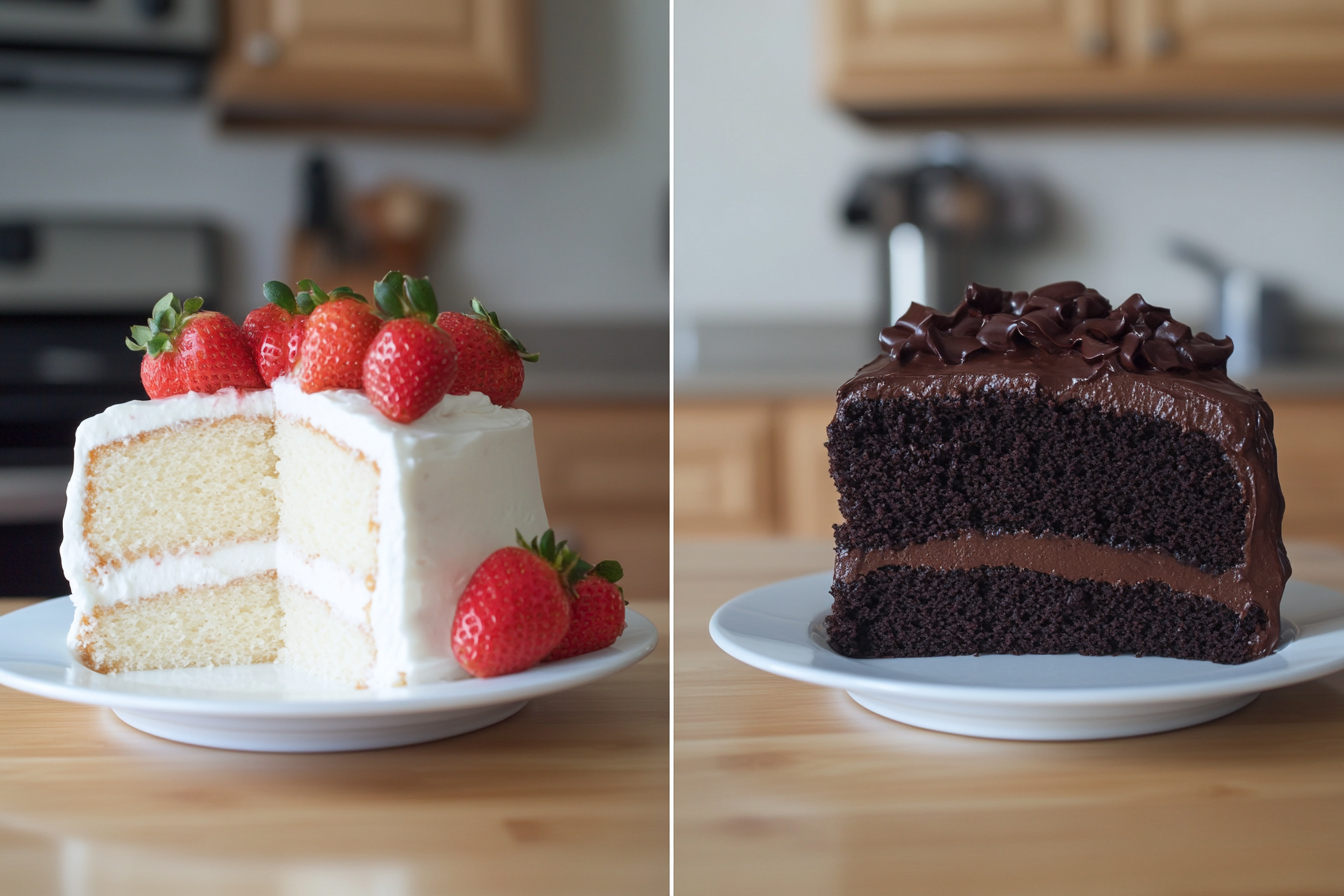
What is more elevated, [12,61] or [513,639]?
[12,61]

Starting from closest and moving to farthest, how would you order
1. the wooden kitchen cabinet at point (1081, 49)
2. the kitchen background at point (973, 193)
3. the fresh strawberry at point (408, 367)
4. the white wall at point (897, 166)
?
the fresh strawberry at point (408, 367) < the wooden kitchen cabinet at point (1081, 49) < the kitchen background at point (973, 193) < the white wall at point (897, 166)

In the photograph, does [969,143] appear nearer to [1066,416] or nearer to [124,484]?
[1066,416]

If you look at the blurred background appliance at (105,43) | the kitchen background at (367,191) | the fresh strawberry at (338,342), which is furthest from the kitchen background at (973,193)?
the fresh strawberry at (338,342)

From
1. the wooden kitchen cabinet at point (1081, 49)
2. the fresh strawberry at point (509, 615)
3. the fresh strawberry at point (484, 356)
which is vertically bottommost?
the fresh strawberry at point (509, 615)

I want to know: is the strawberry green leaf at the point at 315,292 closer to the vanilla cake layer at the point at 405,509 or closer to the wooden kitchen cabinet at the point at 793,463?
the vanilla cake layer at the point at 405,509

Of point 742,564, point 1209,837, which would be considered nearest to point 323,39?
point 742,564

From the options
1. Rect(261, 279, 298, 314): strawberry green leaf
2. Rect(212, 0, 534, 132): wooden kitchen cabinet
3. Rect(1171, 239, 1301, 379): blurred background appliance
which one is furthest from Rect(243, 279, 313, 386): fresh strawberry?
Rect(1171, 239, 1301, 379): blurred background appliance

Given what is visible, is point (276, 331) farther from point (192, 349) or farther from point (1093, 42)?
point (1093, 42)
